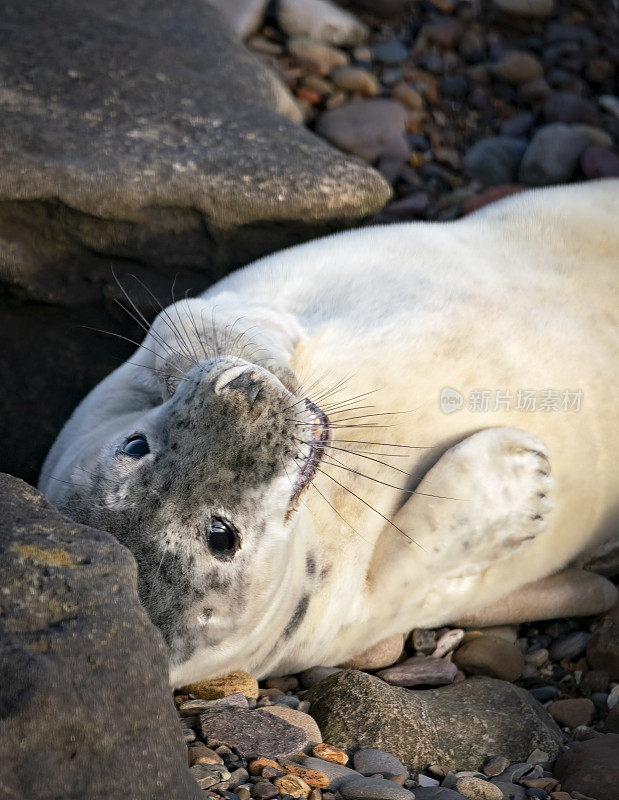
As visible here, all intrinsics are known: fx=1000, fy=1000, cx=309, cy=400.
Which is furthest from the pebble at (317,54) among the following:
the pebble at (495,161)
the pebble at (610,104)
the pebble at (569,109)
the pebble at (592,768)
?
the pebble at (592,768)

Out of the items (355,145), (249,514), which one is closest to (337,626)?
(249,514)

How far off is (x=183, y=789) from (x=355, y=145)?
419cm

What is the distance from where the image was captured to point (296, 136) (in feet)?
14.0

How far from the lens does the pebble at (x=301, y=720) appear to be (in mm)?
2521

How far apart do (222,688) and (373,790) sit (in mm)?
583

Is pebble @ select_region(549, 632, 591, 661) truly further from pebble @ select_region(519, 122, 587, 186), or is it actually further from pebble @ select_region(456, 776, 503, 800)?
pebble @ select_region(519, 122, 587, 186)

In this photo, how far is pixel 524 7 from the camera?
6.32 meters

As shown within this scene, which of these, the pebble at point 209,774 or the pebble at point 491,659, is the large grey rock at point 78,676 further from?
the pebble at point 491,659

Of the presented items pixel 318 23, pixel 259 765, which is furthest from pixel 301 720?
pixel 318 23

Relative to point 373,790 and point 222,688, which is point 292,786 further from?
point 222,688

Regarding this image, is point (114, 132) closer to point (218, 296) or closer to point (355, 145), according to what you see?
point (218, 296)

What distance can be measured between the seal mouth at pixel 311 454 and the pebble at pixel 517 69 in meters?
4.00

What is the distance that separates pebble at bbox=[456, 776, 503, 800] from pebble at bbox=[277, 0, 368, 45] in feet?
15.9

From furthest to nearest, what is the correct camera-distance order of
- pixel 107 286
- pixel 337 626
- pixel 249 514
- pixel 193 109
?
1. pixel 193 109
2. pixel 107 286
3. pixel 337 626
4. pixel 249 514
